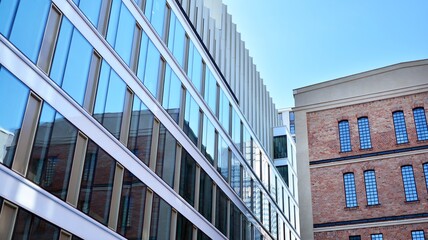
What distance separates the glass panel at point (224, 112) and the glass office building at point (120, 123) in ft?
0.24

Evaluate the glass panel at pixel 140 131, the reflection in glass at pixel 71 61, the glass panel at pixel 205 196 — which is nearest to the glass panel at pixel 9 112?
the reflection in glass at pixel 71 61

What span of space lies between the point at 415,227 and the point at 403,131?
6120 mm

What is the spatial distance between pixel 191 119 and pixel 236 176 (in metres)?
8.22

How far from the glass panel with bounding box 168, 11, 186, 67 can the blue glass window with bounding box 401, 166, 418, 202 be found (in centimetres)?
1539

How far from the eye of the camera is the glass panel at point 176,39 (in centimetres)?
2778

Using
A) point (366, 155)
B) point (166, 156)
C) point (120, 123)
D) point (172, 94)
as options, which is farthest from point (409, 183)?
point (120, 123)

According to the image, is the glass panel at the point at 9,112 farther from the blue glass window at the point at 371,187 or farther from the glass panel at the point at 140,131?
the blue glass window at the point at 371,187

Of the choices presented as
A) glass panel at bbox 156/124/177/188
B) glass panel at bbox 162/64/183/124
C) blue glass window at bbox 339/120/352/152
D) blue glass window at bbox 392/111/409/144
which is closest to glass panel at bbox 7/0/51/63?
glass panel at bbox 156/124/177/188

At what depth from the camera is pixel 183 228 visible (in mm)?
26094

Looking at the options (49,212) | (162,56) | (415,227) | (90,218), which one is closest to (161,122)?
(162,56)

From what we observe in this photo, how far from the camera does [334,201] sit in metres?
34.2

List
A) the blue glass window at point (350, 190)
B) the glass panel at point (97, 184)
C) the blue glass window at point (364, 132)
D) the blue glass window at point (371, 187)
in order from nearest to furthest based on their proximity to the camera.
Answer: the glass panel at point (97, 184) → the blue glass window at point (371, 187) → the blue glass window at point (350, 190) → the blue glass window at point (364, 132)

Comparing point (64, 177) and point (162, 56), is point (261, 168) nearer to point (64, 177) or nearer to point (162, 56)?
point (162, 56)

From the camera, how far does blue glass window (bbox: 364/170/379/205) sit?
33344 mm
